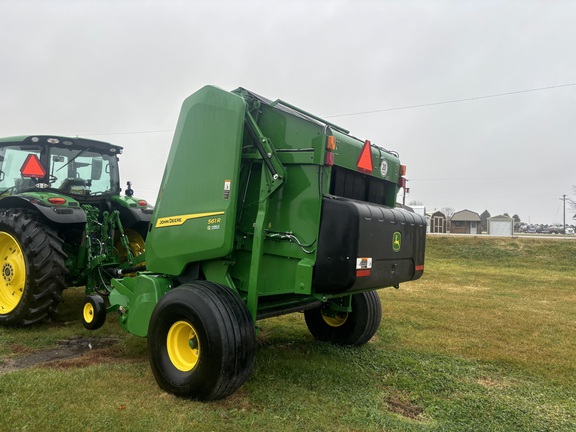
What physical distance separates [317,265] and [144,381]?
5.90ft

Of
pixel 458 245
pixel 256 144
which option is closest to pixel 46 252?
pixel 256 144

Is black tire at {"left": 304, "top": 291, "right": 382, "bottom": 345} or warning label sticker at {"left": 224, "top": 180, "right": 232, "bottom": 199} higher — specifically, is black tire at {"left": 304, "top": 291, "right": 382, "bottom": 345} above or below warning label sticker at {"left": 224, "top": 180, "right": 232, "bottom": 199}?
below

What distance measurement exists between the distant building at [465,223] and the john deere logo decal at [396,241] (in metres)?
50.2

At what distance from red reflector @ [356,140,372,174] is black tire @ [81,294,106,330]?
10.0 feet

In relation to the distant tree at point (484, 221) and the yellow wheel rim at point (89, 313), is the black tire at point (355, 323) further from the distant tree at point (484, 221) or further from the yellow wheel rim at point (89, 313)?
the distant tree at point (484, 221)

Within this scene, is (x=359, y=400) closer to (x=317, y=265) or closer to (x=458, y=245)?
(x=317, y=265)

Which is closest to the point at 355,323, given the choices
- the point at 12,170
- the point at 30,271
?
the point at 30,271

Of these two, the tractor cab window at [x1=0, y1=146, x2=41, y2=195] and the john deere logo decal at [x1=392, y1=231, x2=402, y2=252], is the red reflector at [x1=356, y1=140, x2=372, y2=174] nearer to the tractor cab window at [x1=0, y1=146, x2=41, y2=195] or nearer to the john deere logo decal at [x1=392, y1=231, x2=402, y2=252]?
the john deere logo decal at [x1=392, y1=231, x2=402, y2=252]

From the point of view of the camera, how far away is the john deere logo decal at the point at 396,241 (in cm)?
387

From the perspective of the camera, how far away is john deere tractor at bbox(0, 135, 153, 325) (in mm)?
5262

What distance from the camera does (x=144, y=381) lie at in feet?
12.3

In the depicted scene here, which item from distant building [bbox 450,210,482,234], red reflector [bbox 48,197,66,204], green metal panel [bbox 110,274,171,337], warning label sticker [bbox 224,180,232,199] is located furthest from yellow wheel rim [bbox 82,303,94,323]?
distant building [bbox 450,210,482,234]

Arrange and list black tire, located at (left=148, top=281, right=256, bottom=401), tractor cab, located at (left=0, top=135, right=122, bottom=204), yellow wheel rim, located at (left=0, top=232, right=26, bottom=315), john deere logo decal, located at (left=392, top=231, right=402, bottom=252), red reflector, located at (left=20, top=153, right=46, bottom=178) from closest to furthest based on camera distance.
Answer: black tire, located at (left=148, top=281, right=256, bottom=401), john deere logo decal, located at (left=392, top=231, right=402, bottom=252), red reflector, located at (left=20, top=153, right=46, bottom=178), yellow wheel rim, located at (left=0, top=232, right=26, bottom=315), tractor cab, located at (left=0, top=135, right=122, bottom=204)

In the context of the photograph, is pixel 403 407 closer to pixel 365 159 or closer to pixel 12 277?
pixel 365 159
